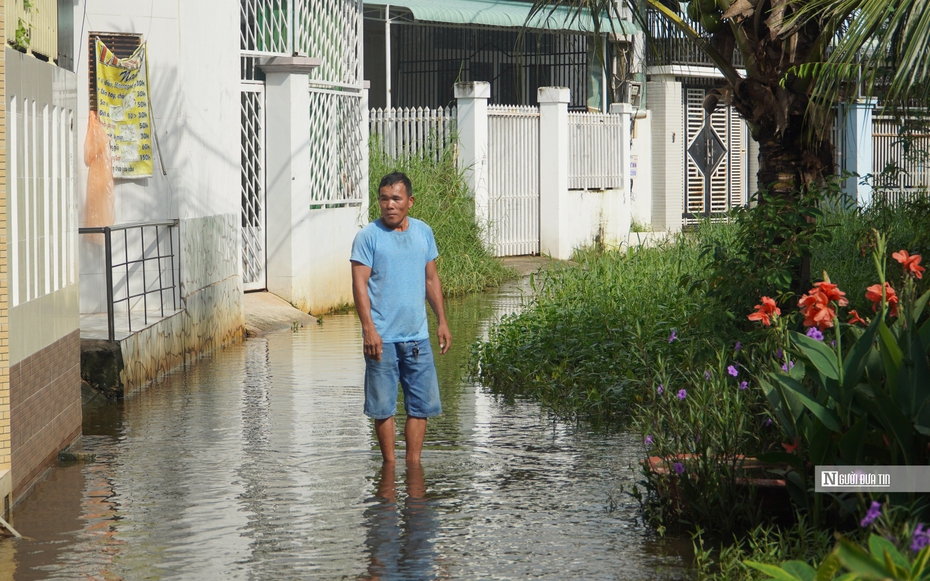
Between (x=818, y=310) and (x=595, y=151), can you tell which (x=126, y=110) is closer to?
(x=818, y=310)

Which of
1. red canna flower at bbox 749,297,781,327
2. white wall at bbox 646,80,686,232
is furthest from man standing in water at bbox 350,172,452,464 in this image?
white wall at bbox 646,80,686,232

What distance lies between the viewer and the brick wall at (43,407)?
249 inches

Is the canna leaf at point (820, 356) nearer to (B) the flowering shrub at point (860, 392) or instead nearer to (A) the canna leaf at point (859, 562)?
(B) the flowering shrub at point (860, 392)

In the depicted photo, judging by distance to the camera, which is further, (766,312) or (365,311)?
(365,311)

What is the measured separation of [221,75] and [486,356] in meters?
4.04

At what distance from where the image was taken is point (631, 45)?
23156mm

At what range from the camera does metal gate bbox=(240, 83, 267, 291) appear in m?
14.1

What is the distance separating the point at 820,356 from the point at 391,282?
2606 millimetres

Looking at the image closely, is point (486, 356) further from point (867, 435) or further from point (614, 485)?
point (867, 435)

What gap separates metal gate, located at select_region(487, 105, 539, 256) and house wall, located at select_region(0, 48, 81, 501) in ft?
37.3

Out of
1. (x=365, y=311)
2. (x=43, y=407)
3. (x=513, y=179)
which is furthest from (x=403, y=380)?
(x=513, y=179)

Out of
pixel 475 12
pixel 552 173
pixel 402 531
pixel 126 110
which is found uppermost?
pixel 475 12

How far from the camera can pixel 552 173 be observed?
20266 mm

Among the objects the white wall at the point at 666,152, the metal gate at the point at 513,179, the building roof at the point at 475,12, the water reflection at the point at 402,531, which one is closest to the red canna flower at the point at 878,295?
the water reflection at the point at 402,531
